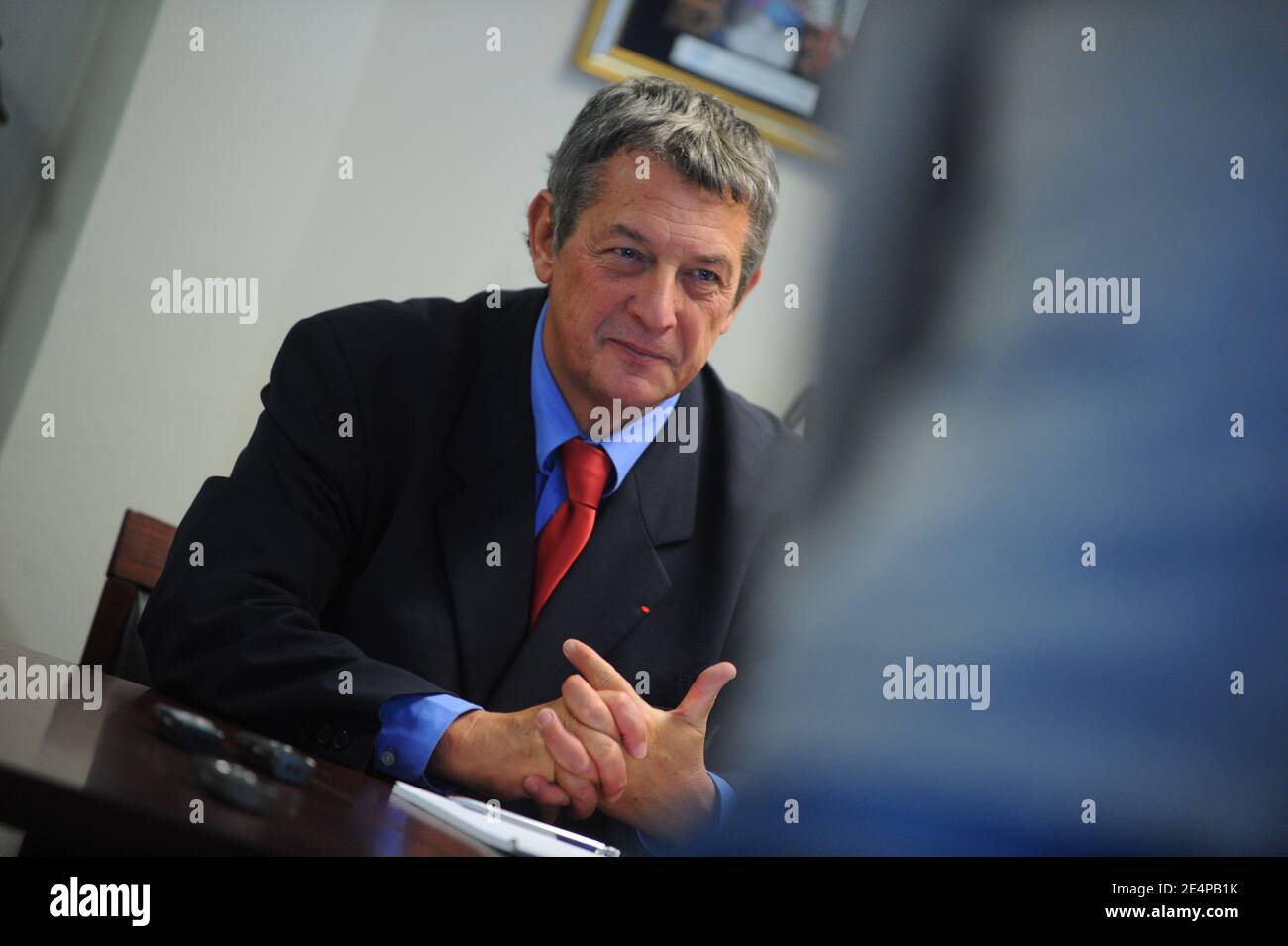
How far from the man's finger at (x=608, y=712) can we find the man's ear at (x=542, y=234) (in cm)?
70

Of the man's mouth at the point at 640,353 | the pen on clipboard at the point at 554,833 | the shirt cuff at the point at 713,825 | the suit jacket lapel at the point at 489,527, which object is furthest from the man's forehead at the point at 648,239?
the pen on clipboard at the point at 554,833

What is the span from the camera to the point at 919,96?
485 millimetres

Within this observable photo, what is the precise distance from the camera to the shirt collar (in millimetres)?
1327

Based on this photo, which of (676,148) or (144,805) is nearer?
(144,805)

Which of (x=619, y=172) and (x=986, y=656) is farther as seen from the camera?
(x=619, y=172)

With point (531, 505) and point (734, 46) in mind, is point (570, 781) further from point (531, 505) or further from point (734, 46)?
point (734, 46)

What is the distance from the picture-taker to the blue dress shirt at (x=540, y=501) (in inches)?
38.8

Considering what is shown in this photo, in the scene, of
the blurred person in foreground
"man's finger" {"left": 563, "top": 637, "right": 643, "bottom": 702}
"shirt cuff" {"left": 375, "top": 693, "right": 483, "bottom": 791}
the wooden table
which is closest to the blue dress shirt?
"shirt cuff" {"left": 375, "top": 693, "right": 483, "bottom": 791}

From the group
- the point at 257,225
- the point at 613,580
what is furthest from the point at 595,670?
the point at 257,225

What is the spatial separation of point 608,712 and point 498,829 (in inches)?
11.4

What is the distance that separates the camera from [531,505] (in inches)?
50.1

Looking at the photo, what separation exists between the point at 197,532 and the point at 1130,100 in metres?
0.96
